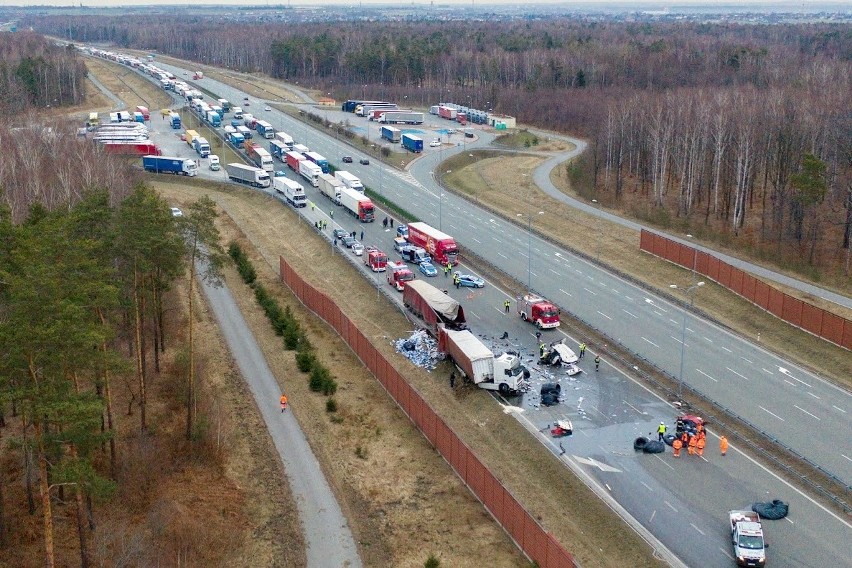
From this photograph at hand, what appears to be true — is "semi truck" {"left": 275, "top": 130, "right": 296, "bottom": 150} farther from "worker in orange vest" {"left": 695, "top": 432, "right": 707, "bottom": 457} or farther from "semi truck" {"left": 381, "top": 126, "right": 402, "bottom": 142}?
"worker in orange vest" {"left": 695, "top": 432, "right": 707, "bottom": 457}

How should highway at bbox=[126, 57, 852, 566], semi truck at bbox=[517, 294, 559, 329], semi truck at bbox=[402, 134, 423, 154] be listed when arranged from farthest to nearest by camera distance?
semi truck at bbox=[402, 134, 423, 154] → semi truck at bbox=[517, 294, 559, 329] → highway at bbox=[126, 57, 852, 566]

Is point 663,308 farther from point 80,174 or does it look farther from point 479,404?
point 80,174

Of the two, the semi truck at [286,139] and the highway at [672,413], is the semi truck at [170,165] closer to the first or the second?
the semi truck at [286,139]

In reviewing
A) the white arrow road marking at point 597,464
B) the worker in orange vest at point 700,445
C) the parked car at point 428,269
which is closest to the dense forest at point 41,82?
the parked car at point 428,269

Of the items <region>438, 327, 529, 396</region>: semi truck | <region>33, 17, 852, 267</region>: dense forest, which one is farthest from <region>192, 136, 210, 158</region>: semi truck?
<region>438, 327, 529, 396</region>: semi truck

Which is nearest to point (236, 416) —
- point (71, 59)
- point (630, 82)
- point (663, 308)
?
point (663, 308)

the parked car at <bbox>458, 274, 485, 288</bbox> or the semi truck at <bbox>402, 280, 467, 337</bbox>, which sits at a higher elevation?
the semi truck at <bbox>402, 280, 467, 337</bbox>
